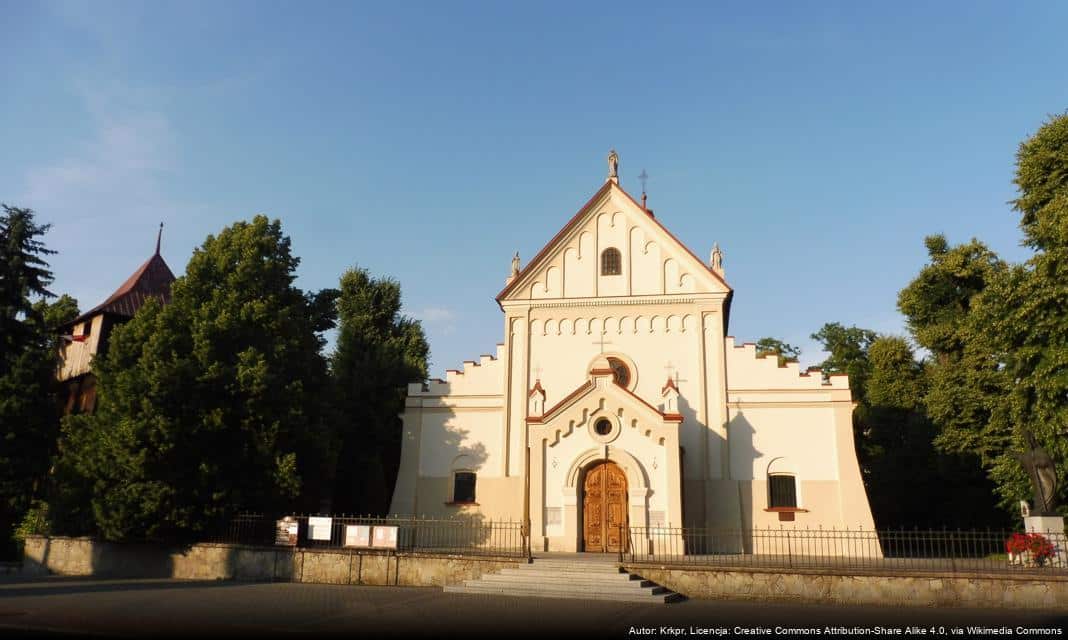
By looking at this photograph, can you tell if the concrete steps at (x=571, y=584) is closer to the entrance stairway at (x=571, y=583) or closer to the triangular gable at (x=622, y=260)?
the entrance stairway at (x=571, y=583)

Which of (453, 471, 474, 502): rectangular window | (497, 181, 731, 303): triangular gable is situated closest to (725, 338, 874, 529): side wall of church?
(497, 181, 731, 303): triangular gable

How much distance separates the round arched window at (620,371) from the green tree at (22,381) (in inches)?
851

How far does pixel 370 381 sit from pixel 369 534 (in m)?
13.7

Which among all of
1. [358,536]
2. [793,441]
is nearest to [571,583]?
[358,536]

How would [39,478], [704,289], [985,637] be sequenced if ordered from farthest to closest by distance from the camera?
1. [39,478]
2. [704,289]
3. [985,637]

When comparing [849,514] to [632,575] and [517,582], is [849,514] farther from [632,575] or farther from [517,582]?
[517,582]

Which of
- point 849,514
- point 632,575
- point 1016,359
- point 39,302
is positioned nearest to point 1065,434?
point 1016,359

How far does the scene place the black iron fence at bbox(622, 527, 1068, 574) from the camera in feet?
55.1

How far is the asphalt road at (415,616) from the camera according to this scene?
11484 mm

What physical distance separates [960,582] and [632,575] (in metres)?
6.82

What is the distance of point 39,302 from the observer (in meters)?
29.7

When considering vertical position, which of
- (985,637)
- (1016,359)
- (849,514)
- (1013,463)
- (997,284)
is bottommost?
(985,637)

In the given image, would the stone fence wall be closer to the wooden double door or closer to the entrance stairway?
the entrance stairway

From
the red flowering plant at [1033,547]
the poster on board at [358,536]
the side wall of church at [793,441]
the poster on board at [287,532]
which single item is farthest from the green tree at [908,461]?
the poster on board at [287,532]
